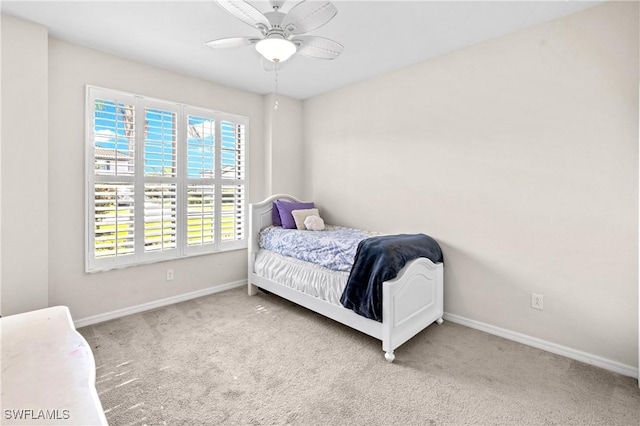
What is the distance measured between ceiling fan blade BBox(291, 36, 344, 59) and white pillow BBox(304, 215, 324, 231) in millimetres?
A: 1821

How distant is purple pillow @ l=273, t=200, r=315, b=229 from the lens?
11.9 feet

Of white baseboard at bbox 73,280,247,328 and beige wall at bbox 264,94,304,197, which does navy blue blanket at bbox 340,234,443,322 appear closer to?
white baseboard at bbox 73,280,247,328

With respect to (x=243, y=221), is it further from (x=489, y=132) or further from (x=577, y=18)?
(x=577, y=18)

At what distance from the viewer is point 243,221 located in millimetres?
3943

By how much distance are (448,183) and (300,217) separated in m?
1.66

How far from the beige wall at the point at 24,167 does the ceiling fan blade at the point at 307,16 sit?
2042 millimetres

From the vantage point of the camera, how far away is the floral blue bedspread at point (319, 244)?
2.60 meters

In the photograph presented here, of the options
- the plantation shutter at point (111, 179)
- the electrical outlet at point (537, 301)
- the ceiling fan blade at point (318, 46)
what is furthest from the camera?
the plantation shutter at point (111, 179)

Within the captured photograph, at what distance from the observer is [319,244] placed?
112 inches

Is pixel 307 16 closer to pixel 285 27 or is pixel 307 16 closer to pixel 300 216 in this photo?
pixel 285 27

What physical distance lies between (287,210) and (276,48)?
2.03 m

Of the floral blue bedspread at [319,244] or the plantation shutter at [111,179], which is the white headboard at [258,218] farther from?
the plantation shutter at [111,179]

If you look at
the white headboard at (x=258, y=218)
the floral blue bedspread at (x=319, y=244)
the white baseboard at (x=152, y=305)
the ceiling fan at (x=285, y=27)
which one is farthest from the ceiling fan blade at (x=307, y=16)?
the white baseboard at (x=152, y=305)

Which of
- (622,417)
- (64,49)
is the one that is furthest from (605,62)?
(64,49)
